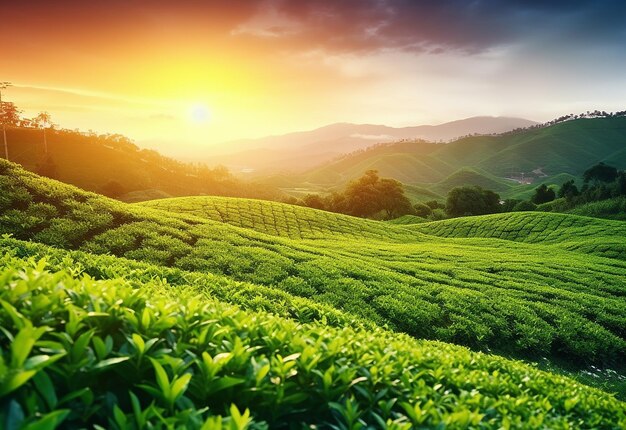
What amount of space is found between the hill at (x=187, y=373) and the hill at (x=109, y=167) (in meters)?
117

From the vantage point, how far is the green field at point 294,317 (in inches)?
115

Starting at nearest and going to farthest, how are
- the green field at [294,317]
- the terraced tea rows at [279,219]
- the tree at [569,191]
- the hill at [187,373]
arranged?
the hill at [187,373], the green field at [294,317], the terraced tea rows at [279,219], the tree at [569,191]

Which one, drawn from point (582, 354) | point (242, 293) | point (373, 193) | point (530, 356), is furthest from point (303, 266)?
point (373, 193)

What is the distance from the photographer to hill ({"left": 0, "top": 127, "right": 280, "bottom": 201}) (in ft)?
389

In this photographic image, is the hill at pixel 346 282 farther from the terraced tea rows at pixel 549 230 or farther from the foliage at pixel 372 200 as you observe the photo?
the foliage at pixel 372 200

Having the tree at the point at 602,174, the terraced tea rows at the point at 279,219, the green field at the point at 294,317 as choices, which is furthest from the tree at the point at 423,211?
the green field at the point at 294,317

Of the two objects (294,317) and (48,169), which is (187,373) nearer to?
(294,317)

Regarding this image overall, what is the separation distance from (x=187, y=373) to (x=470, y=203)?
292ft

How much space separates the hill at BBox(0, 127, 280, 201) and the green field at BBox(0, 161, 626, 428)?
9710 cm

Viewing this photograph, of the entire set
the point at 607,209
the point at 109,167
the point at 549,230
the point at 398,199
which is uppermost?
the point at 109,167

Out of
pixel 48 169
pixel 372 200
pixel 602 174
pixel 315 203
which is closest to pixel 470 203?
pixel 372 200

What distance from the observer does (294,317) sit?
9.11m

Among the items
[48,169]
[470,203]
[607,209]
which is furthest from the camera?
[48,169]

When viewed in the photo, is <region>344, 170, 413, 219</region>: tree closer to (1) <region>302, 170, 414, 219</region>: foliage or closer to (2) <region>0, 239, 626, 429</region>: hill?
(1) <region>302, 170, 414, 219</region>: foliage
